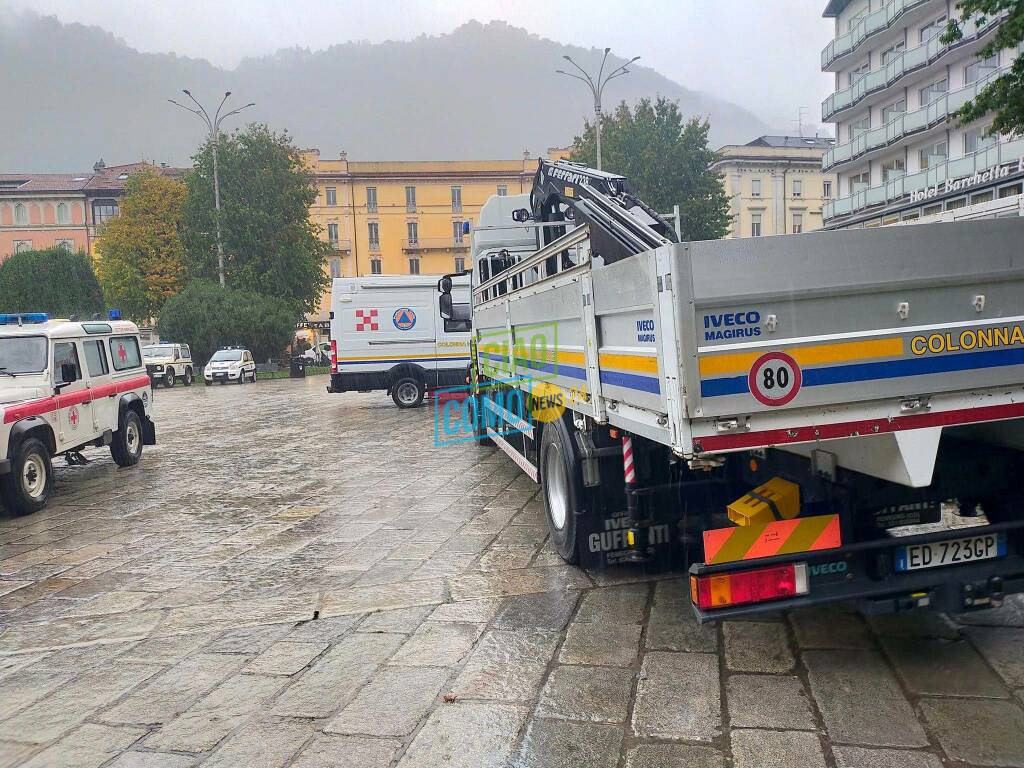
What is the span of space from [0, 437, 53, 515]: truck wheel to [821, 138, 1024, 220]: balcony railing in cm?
2541

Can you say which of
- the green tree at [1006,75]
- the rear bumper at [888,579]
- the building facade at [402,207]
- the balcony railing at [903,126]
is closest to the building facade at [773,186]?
the building facade at [402,207]

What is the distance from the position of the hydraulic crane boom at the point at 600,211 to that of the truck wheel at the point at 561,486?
142 cm

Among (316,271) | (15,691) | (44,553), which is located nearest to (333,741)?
(15,691)

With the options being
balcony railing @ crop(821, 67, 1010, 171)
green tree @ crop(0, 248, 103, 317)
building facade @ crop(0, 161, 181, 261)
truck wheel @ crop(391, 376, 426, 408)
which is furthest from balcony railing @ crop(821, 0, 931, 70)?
building facade @ crop(0, 161, 181, 261)

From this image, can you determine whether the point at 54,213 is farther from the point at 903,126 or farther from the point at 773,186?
the point at 903,126

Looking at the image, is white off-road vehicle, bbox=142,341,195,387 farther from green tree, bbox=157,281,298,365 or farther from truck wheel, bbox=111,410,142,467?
truck wheel, bbox=111,410,142,467

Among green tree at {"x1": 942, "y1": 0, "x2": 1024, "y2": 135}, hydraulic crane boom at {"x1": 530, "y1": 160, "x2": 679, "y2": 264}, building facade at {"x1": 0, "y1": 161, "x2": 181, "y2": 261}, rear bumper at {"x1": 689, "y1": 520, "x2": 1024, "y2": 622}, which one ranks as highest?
building facade at {"x1": 0, "y1": 161, "x2": 181, "y2": 261}

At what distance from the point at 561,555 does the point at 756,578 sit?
245cm

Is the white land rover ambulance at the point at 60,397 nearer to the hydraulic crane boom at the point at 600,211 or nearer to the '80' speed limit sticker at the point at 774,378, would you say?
the hydraulic crane boom at the point at 600,211

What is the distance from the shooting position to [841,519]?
4020 mm

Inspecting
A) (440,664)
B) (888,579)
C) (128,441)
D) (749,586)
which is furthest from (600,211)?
(128,441)

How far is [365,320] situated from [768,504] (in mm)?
15274

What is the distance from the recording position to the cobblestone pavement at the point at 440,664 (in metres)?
3.47

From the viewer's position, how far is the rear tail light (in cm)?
380
